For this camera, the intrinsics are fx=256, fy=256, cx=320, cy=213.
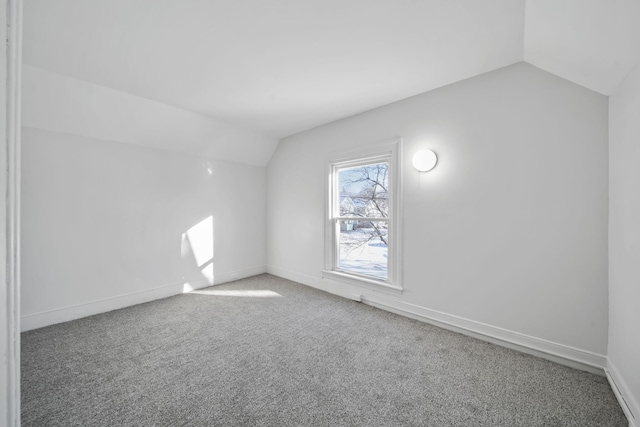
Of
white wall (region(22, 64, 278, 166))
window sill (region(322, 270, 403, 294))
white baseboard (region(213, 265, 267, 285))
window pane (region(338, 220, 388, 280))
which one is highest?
white wall (region(22, 64, 278, 166))

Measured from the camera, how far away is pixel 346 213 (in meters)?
3.43

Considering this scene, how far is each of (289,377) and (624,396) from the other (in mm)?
2012

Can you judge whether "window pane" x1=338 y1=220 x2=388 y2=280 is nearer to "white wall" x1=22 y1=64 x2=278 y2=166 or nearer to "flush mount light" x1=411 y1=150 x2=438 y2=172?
"flush mount light" x1=411 y1=150 x2=438 y2=172

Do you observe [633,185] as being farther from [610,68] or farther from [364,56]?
[364,56]

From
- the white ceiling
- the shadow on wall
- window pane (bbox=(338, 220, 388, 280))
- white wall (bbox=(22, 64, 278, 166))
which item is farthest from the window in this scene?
the shadow on wall

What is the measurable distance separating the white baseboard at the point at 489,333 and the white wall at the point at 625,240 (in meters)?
0.15

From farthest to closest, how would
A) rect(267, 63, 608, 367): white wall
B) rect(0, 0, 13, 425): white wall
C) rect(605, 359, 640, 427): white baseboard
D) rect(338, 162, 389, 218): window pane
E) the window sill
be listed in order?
rect(338, 162, 389, 218): window pane
the window sill
rect(267, 63, 608, 367): white wall
rect(605, 359, 640, 427): white baseboard
rect(0, 0, 13, 425): white wall

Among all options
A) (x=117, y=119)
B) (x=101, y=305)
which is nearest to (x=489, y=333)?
(x=101, y=305)

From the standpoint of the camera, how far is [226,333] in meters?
2.37

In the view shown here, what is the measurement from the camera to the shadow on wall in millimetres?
3480

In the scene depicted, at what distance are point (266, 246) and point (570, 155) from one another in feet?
12.9

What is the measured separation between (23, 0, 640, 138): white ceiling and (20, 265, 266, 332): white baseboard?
7.27 ft

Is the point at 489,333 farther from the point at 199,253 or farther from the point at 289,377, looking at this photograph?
the point at 199,253

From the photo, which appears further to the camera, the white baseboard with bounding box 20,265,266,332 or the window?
the window
